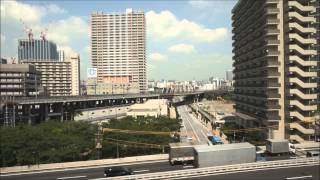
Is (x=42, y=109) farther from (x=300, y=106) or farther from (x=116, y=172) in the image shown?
(x=116, y=172)

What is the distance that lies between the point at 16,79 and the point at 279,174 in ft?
366

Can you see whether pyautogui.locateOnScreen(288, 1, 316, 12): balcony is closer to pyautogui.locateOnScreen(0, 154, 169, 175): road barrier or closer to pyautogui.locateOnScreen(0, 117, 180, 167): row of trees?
pyautogui.locateOnScreen(0, 117, 180, 167): row of trees

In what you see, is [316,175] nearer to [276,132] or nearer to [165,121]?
[276,132]

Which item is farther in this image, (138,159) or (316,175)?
(138,159)

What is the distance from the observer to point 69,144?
5256cm

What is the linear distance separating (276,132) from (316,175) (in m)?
31.5

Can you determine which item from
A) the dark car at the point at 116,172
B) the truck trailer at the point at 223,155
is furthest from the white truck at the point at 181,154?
the dark car at the point at 116,172

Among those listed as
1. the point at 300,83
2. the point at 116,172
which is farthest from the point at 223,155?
the point at 300,83

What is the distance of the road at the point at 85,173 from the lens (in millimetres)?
42000

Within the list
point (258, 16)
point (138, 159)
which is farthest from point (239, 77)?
point (138, 159)

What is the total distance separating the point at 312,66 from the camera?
65812 millimetres

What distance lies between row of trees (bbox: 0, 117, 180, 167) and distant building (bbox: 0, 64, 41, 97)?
69.1 meters

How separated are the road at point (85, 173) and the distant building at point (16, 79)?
8168cm

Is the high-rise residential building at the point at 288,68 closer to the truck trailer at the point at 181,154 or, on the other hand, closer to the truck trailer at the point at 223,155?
the truck trailer at the point at 223,155
